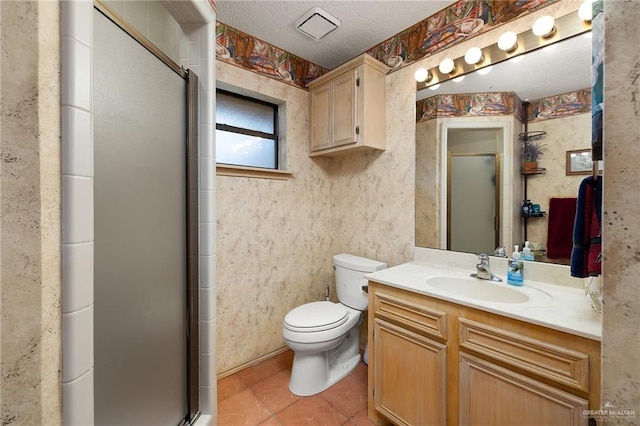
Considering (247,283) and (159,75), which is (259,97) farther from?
(247,283)

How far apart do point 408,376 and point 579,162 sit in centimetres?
135

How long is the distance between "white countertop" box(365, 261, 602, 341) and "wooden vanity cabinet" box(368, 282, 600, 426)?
3cm

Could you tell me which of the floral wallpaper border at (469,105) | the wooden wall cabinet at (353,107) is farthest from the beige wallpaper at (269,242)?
the floral wallpaper border at (469,105)

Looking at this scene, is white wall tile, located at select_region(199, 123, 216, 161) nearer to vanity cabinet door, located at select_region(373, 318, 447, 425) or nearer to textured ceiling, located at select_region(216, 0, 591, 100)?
textured ceiling, located at select_region(216, 0, 591, 100)

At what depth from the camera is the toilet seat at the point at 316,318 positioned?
170cm

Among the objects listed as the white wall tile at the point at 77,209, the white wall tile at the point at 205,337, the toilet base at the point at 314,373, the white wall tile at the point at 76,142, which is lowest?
the toilet base at the point at 314,373

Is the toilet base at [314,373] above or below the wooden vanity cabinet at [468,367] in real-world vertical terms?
below

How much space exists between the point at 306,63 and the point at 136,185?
6.44 feet

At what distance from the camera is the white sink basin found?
1.34 m

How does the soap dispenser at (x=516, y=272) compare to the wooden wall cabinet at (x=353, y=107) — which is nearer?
the soap dispenser at (x=516, y=272)

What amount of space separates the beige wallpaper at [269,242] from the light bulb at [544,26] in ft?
5.18

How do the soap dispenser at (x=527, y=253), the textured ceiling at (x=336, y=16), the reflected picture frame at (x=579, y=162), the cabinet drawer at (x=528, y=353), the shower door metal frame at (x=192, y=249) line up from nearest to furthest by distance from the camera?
the cabinet drawer at (x=528, y=353) < the shower door metal frame at (x=192, y=249) < the reflected picture frame at (x=579, y=162) < the soap dispenser at (x=527, y=253) < the textured ceiling at (x=336, y=16)

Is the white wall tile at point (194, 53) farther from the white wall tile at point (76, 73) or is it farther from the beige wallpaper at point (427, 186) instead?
the beige wallpaper at point (427, 186)

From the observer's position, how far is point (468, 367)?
1.14 m
